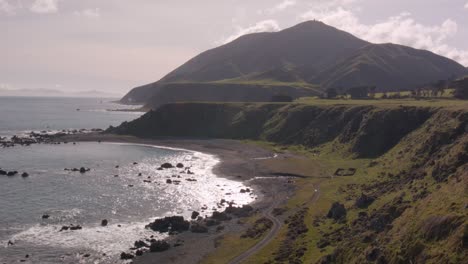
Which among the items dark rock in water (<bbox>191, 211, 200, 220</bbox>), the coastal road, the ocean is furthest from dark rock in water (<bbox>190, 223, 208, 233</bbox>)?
the coastal road

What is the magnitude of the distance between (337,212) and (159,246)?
107 ft

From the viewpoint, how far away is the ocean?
78.8 meters

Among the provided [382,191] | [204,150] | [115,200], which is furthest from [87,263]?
[204,150]

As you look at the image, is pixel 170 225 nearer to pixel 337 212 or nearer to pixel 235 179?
pixel 337 212

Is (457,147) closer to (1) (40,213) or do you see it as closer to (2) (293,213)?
(2) (293,213)

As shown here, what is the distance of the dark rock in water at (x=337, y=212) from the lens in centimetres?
8331

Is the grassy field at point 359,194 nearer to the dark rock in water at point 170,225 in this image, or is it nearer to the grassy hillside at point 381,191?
the grassy hillside at point 381,191

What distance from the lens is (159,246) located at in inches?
3056

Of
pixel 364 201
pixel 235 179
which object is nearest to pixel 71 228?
pixel 364 201

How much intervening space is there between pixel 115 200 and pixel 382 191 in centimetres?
6114

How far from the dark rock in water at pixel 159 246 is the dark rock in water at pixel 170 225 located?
8960mm

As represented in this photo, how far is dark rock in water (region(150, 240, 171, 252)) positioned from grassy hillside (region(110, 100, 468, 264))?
906cm

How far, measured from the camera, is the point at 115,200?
110 metres

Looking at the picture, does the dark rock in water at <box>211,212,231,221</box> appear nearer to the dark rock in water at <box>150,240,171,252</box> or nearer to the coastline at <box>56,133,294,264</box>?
the coastline at <box>56,133,294,264</box>
